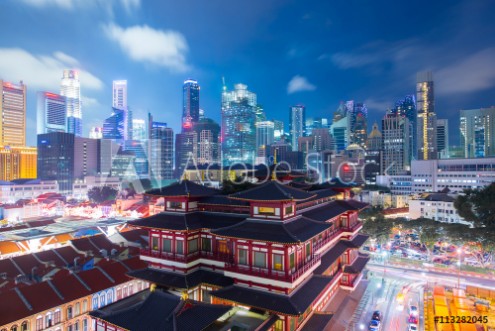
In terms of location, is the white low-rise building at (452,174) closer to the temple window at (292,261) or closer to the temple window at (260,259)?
the temple window at (292,261)

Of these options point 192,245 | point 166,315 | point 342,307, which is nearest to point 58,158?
point 192,245

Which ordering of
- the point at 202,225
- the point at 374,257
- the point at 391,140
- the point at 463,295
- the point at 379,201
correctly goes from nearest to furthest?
the point at 202,225, the point at 463,295, the point at 374,257, the point at 379,201, the point at 391,140

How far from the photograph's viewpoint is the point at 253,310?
23.8 m

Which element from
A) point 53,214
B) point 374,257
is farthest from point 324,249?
point 53,214

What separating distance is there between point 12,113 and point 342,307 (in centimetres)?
23124

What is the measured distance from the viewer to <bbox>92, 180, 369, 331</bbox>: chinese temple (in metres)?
21.6

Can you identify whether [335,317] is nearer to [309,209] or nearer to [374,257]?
[309,209]

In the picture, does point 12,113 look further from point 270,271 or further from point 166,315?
point 270,271

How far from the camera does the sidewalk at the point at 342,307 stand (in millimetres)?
31277

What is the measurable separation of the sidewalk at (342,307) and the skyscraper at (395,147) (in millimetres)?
144947

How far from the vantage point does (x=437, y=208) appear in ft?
260

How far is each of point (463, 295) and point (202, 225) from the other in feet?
132

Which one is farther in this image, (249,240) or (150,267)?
(150,267)

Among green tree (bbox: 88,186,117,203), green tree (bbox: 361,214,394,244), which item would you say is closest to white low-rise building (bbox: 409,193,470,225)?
green tree (bbox: 361,214,394,244)
